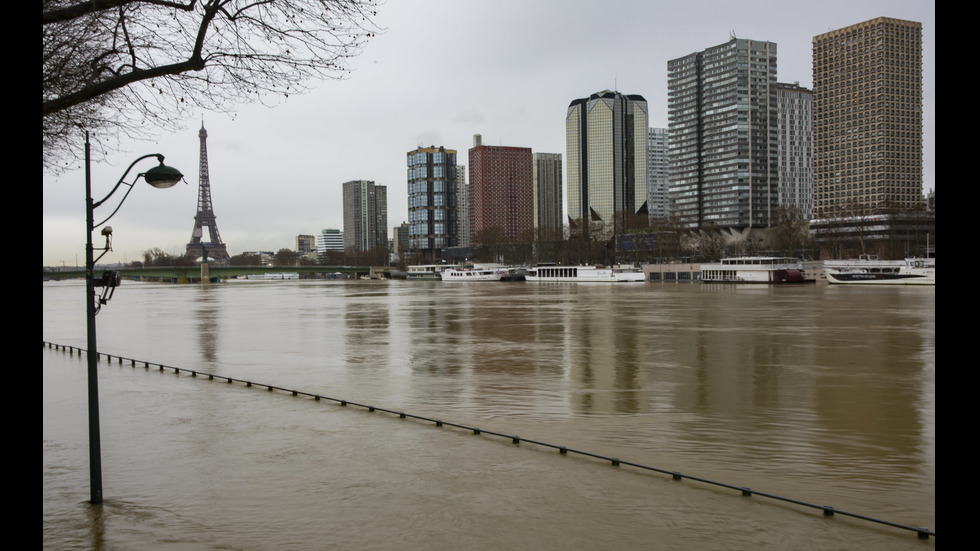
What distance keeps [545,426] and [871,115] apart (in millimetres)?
189401

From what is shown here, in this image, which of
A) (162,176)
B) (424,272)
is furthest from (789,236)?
(162,176)

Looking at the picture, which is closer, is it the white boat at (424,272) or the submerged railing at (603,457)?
the submerged railing at (603,457)

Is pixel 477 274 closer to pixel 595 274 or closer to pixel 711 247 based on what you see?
pixel 595 274

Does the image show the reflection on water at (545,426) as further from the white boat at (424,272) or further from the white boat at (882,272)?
the white boat at (424,272)

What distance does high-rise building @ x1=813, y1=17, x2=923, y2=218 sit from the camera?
166m

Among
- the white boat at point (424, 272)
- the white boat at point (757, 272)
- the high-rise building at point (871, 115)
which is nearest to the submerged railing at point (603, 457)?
the white boat at point (757, 272)

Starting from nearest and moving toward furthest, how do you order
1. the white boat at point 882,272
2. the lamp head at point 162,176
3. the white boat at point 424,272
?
1. the lamp head at point 162,176
2. the white boat at point 882,272
3. the white boat at point 424,272

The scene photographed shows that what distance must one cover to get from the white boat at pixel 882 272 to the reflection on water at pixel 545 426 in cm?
6428

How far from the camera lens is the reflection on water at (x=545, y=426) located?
8.86 m

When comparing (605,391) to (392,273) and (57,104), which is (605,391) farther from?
(392,273)

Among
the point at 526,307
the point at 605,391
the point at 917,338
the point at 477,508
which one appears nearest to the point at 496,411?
the point at 605,391

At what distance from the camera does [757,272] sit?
10194 cm

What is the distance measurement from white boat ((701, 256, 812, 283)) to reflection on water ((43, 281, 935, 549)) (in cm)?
7183
